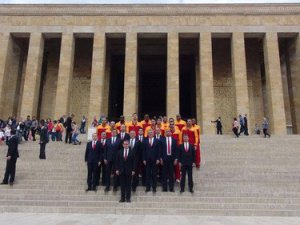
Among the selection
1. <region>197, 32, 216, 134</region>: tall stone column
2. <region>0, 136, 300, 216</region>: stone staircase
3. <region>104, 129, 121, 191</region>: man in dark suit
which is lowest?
<region>0, 136, 300, 216</region>: stone staircase

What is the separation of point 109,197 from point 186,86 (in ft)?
74.1

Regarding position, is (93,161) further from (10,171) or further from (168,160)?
(10,171)

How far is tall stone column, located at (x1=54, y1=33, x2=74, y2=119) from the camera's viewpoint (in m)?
21.4

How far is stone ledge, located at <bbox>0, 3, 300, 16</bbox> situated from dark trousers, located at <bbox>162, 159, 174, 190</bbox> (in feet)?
56.9

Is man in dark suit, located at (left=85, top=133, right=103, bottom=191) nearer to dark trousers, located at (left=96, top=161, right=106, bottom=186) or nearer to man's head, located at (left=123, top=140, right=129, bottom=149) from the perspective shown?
dark trousers, located at (left=96, top=161, right=106, bottom=186)

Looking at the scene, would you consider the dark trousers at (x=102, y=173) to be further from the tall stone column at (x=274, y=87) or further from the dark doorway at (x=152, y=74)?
the dark doorway at (x=152, y=74)

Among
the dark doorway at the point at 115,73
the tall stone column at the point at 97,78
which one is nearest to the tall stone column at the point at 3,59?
the tall stone column at the point at 97,78

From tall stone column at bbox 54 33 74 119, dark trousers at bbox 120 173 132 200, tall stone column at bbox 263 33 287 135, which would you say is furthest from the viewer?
tall stone column at bbox 54 33 74 119

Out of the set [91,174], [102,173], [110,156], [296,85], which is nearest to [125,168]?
[110,156]

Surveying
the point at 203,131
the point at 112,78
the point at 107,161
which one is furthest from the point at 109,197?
the point at 112,78

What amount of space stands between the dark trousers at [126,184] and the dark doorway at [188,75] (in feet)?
63.1

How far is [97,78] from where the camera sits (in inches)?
866

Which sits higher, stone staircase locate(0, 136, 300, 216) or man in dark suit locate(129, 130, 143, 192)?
man in dark suit locate(129, 130, 143, 192)

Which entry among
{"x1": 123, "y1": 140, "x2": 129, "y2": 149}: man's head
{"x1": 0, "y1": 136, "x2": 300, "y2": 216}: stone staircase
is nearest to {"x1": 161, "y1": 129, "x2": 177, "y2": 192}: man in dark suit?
{"x1": 0, "y1": 136, "x2": 300, "y2": 216}: stone staircase
